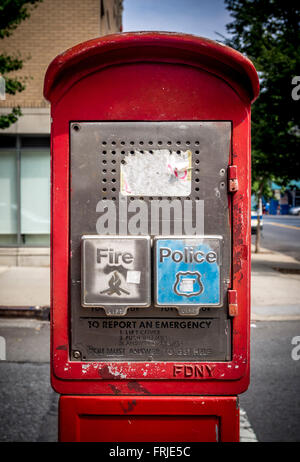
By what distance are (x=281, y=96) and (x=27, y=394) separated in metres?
7.36

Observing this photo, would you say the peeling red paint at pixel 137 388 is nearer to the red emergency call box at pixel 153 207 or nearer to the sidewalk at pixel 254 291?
the red emergency call box at pixel 153 207

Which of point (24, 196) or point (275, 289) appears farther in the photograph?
point (24, 196)

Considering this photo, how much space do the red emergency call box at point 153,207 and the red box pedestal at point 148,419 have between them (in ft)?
0.05

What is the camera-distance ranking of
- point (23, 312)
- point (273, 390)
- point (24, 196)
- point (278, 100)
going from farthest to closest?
1. point (24, 196)
2. point (278, 100)
3. point (23, 312)
4. point (273, 390)

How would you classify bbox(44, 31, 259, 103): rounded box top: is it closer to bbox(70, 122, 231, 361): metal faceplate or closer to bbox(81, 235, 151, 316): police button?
bbox(70, 122, 231, 361): metal faceplate

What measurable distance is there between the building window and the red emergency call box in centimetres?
887

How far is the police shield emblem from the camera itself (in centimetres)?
167

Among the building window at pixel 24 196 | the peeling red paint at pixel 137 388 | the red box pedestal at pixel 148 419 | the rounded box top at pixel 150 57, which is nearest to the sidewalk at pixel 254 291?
the building window at pixel 24 196

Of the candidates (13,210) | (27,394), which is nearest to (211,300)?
(27,394)

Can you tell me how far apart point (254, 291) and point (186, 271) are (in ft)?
21.7

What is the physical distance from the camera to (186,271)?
1.67 metres

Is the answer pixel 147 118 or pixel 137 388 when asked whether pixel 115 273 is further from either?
pixel 147 118

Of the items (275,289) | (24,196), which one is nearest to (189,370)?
(275,289)

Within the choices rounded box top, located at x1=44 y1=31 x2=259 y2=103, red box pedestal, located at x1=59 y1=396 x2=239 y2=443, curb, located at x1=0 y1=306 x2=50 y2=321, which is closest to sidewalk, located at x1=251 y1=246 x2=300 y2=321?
curb, located at x1=0 y1=306 x2=50 y2=321
